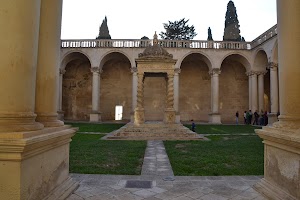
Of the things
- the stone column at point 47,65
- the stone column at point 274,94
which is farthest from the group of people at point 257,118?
the stone column at point 47,65

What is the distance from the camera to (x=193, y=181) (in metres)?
4.73

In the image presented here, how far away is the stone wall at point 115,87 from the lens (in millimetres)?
29266

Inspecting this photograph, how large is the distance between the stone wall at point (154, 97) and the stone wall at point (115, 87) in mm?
2048

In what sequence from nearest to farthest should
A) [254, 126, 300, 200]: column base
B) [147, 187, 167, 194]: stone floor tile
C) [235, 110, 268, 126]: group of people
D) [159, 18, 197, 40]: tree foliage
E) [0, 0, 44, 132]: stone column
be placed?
[0, 0, 44, 132]: stone column < [254, 126, 300, 200]: column base < [147, 187, 167, 194]: stone floor tile < [235, 110, 268, 126]: group of people < [159, 18, 197, 40]: tree foliage

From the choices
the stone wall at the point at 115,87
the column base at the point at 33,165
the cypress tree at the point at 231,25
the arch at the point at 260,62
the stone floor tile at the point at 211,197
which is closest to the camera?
the column base at the point at 33,165

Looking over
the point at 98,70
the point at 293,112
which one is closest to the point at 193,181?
the point at 293,112

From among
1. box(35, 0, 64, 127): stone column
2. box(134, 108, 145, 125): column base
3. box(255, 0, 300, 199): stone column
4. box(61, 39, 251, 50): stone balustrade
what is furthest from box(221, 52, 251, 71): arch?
box(35, 0, 64, 127): stone column

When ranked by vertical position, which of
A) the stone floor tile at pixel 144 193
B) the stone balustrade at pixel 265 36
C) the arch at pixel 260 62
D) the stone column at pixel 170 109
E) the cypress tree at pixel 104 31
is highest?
the cypress tree at pixel 104 31

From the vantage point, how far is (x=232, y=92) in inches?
1161

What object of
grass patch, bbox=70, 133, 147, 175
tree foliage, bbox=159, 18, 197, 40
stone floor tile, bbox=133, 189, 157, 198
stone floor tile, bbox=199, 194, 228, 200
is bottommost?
grass patch, bbox=70, 133, 147, 175

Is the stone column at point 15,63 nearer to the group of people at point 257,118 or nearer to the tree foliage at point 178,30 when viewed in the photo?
the group of people at point 257,118

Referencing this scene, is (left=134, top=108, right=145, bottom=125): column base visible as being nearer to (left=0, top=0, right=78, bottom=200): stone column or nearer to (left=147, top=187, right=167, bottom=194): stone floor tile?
(left=147, top=187, right=167, bottom=194): stone floor tile

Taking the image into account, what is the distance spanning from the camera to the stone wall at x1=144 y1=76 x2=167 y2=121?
28609 mm

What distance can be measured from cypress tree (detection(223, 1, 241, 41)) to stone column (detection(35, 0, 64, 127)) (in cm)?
3077
